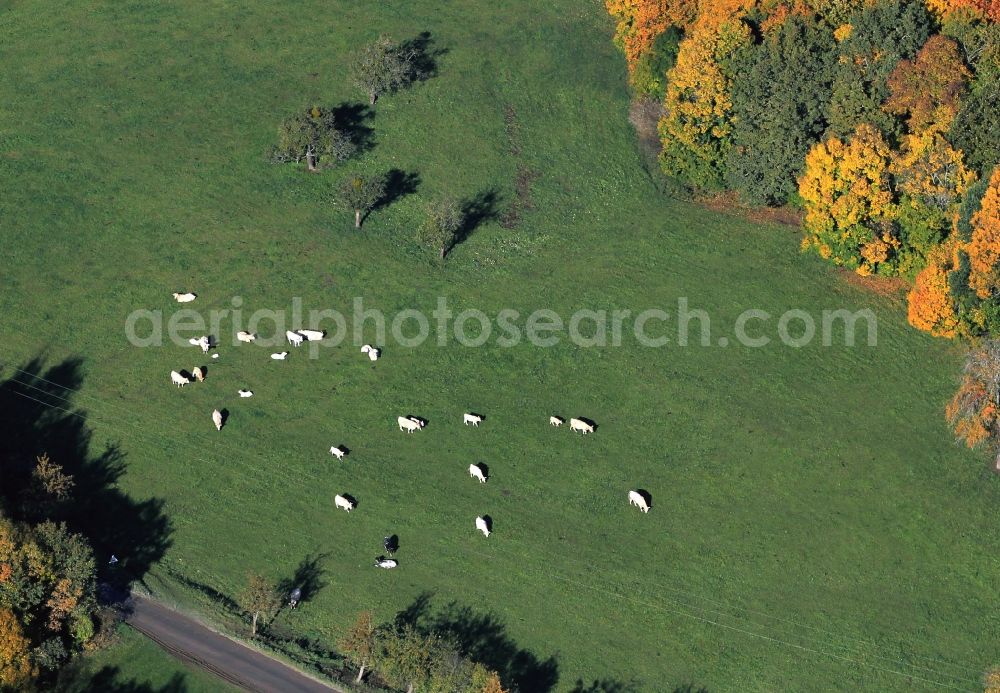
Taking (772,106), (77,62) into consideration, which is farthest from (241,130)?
(772,106)

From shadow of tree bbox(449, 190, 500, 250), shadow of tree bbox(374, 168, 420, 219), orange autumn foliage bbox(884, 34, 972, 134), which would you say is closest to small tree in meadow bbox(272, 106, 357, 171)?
shadow of tree bbox(374, 168, 420, 219)

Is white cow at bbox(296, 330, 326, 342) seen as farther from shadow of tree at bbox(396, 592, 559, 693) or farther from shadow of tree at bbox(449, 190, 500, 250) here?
shadow of tree at bbox(396, 592, 559, 693)

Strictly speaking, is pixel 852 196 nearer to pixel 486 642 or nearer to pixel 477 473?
pixel 477 473

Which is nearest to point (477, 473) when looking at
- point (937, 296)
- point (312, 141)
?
point (312, 141)

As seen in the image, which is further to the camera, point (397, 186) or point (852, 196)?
point (397, 186)

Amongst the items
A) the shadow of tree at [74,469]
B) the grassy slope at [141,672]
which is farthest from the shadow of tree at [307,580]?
the shadow of tree at [74,469]

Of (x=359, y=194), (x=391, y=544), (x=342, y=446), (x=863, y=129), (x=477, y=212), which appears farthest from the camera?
(x=477, y=212)
